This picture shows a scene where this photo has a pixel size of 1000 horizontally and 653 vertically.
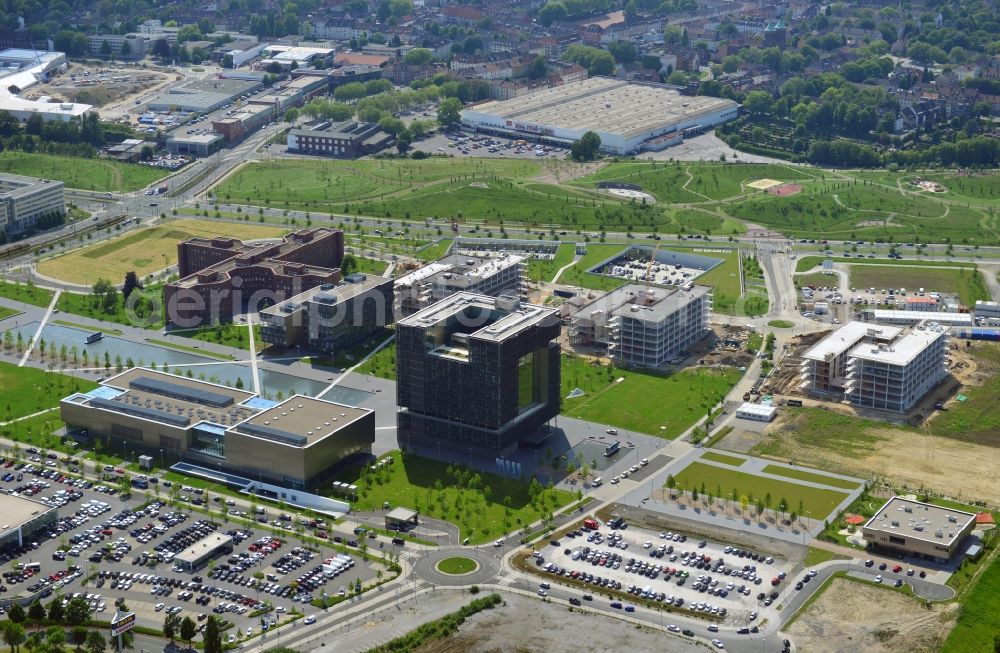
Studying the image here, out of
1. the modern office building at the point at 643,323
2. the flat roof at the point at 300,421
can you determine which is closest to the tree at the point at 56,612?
the flat roof at the point at 300,421

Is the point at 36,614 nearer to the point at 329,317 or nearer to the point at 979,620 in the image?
the point at 329,317

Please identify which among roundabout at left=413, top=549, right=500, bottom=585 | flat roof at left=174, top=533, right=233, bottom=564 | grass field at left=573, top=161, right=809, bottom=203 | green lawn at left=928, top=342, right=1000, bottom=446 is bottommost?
roundabout at left=413, top=549, right=500, bottom=585

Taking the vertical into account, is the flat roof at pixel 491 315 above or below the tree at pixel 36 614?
above

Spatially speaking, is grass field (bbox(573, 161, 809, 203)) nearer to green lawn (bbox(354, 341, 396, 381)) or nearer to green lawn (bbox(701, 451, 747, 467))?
green lawn (bbox(354, 341, 396, 381))

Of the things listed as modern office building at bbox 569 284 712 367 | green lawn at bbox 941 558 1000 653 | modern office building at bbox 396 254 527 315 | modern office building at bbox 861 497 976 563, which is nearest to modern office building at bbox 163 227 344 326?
modern office building at bbox 396 254 527 315

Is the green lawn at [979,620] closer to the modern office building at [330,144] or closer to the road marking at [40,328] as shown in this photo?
the road marking at [40,328]
